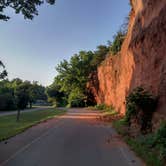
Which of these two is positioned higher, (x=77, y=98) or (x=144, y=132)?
(x=77, y=98)

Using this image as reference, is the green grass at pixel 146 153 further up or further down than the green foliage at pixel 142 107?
further down

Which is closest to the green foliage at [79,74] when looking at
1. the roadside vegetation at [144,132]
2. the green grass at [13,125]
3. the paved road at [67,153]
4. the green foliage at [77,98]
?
the green foliage at [77,98]

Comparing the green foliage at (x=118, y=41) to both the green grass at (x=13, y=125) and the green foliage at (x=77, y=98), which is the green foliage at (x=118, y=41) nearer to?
the green grass at (x=13, y=125)

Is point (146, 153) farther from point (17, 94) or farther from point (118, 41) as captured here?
point (118, 41)

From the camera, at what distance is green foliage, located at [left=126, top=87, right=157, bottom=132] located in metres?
13.9

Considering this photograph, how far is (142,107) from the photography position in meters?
14.4

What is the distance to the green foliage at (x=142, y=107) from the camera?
45.5 feet

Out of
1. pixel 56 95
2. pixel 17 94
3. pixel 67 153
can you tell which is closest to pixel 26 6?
pixel 67 153

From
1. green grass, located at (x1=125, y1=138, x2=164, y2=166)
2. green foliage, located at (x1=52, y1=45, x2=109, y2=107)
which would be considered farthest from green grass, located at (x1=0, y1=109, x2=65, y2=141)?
green foliage, located at (x1=52, y1=45, x2=109, y2=107)

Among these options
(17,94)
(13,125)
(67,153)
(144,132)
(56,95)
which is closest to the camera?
(67,153)

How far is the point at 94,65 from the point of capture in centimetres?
6259

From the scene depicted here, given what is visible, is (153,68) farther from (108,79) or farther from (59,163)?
(108,79)

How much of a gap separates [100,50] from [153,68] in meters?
47.4

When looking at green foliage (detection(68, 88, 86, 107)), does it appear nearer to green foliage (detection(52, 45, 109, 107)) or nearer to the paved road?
green foliage (detection(52, 45, 109, 107))
